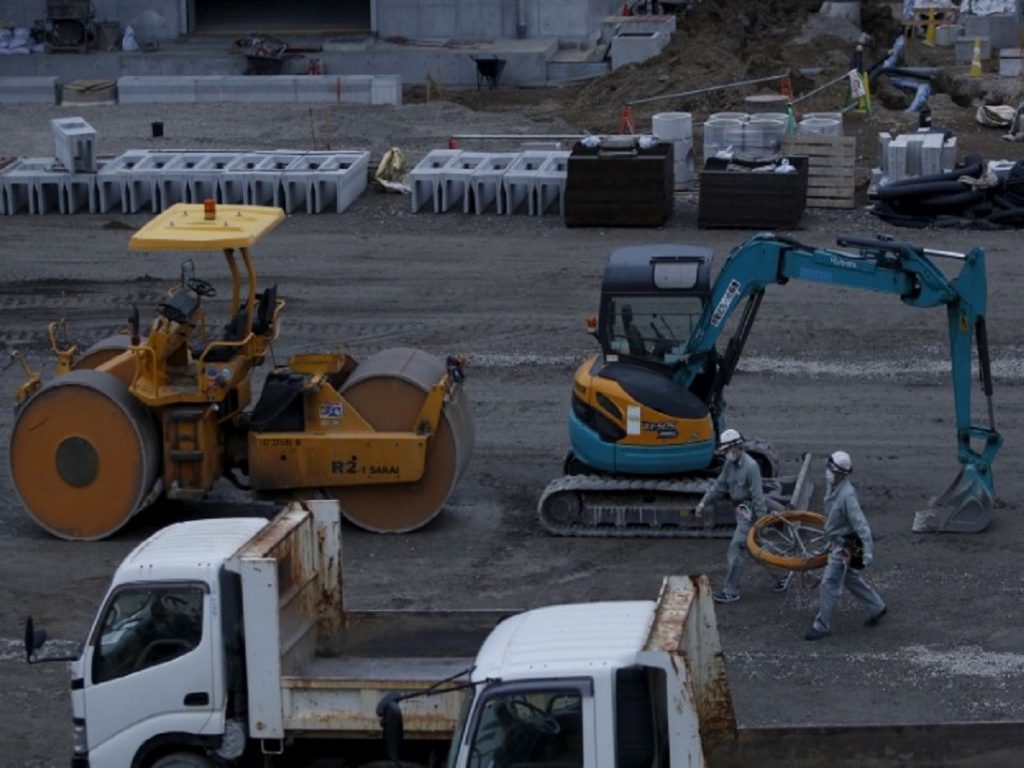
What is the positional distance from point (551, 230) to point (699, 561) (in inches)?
494

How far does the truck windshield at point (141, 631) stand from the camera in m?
10.6

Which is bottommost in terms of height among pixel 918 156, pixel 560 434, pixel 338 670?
pixel 560 434

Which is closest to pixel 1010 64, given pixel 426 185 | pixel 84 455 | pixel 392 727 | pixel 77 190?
pixel 426 185

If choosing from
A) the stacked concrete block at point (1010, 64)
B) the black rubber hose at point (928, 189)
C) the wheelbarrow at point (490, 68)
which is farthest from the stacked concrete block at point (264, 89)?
the black rubber hose at point (928, 189)

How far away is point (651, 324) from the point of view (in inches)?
643

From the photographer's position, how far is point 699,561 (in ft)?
51.6

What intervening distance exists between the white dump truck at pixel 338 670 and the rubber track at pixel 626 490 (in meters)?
4.67

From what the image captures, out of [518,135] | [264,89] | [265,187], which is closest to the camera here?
[265,187]

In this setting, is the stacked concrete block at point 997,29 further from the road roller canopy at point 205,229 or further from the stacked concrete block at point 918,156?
the road roller canopy at point 205,229

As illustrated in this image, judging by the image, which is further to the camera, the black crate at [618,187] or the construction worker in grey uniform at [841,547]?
the black crate at [618,187]

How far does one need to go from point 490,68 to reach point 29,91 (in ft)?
32.0

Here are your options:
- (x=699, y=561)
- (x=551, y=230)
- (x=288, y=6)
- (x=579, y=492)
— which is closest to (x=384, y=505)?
(x=579, y=492)

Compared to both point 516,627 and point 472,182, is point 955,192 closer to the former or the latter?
point 472,182

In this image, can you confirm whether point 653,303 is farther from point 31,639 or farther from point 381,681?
point 31,639
